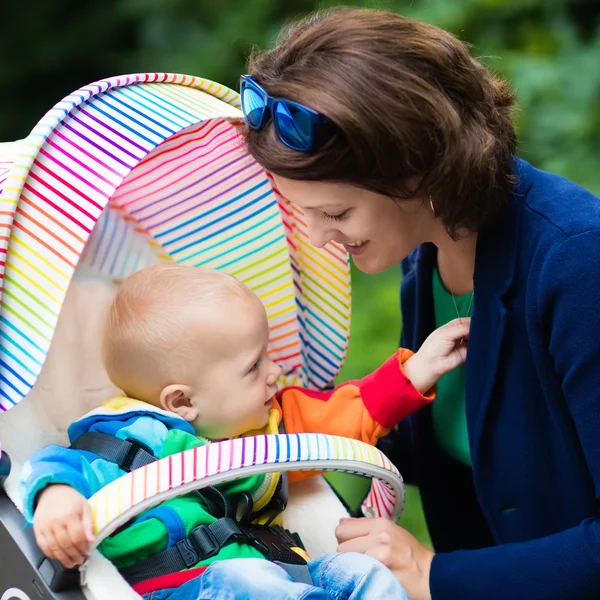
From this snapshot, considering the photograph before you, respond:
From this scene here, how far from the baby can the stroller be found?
0.37 feet

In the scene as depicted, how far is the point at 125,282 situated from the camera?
1682 mm

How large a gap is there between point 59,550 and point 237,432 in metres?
0.47

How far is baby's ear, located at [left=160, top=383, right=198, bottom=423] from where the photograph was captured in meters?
1.58

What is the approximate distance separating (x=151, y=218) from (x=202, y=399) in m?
0.41

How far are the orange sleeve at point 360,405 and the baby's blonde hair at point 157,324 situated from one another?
0.24 m

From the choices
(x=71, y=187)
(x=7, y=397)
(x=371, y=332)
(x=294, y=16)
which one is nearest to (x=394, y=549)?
(x=7, y=397)

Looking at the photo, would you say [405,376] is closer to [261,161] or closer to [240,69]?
[261,161]

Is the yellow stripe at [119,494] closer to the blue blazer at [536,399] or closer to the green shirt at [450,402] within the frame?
the blue blazer at [536,399]

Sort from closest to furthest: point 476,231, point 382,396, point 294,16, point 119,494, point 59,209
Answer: point 119,494, point 59,209, point 476,231, point 382,396, point 294,16

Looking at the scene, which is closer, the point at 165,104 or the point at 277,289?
the point at 165,104

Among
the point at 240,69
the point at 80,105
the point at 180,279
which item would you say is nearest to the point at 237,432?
the point at 180,279

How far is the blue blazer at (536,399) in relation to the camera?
134 cm

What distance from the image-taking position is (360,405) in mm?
1683

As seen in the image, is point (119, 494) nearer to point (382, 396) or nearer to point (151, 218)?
point (382, 396)
